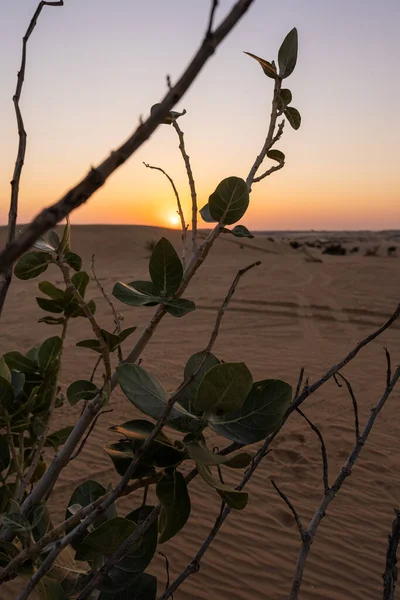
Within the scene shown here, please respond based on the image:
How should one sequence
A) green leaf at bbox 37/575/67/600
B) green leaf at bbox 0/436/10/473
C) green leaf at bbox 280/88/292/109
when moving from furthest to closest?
green leaf at bbox 0/436/10/473
green leaf at bbox 280/88/292/109
green leaf at bbox 37/575/67/600

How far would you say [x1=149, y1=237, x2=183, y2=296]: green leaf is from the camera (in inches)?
34.9

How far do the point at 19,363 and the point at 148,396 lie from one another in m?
0.98

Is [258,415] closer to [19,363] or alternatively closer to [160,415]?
[160,415]

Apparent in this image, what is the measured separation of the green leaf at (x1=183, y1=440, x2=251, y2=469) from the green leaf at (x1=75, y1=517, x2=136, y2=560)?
221 millimetres

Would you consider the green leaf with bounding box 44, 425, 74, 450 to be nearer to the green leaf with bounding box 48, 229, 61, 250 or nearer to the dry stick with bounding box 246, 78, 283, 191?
the green leaf with bounding box 48, 229, 61, 250

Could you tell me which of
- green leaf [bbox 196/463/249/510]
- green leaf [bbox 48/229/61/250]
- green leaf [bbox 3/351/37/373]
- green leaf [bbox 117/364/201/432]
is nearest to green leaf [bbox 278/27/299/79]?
green leaf [bbox 48/229/61/250]

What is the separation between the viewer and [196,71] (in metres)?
0.40

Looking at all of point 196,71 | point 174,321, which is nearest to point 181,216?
point 196,71

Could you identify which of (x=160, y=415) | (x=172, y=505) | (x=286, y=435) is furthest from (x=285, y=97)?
(x=286, y=435)

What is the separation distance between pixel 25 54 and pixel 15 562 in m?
0.89

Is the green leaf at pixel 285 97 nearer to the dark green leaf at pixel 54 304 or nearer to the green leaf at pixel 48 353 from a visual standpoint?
the dark green leaf at pixel 54 304

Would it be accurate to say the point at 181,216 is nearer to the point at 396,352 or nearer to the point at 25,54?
the point at 25,54

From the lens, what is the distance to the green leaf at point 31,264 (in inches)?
37.6

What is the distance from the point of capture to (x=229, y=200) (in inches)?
33.2
